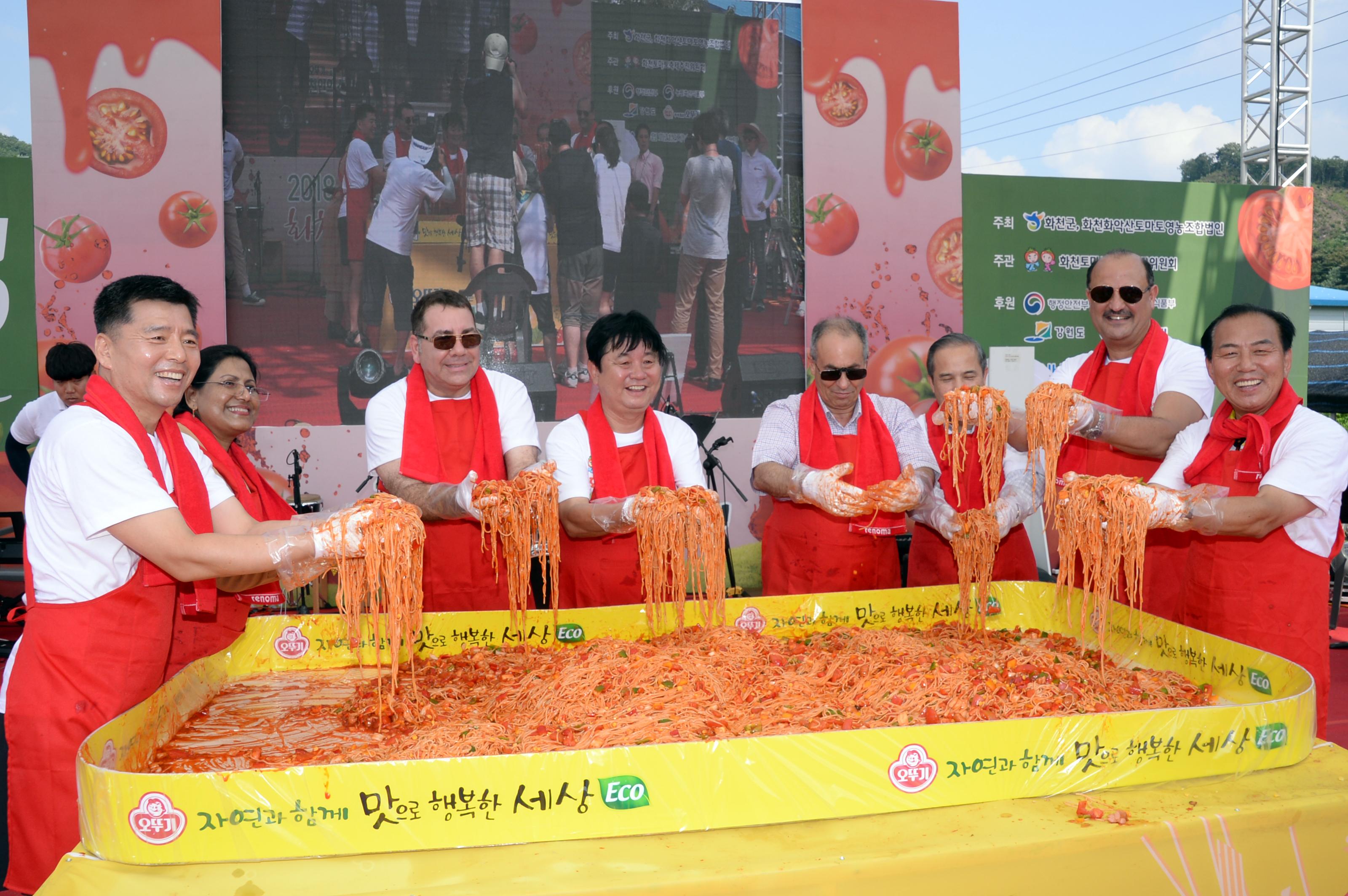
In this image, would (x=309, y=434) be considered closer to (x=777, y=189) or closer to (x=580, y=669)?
(x=777, y=189)

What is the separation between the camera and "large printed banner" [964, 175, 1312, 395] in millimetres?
8594

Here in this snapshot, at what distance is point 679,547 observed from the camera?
10.9ft

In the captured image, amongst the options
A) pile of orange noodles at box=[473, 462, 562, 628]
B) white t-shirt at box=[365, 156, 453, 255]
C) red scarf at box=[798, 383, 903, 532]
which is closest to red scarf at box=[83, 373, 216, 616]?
pile of orange noodles at box=[473, 462, 562, 628]

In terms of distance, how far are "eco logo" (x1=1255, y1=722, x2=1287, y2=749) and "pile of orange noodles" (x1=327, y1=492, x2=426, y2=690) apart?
219 centimetres

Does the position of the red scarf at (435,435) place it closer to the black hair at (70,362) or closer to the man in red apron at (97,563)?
the man in red apron at (97,563)

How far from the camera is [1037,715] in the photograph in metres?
2.42

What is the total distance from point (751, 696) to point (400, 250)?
19.9 feet

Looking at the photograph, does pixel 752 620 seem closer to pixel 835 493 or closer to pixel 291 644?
pixel 835 493

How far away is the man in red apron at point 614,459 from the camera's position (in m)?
3.64

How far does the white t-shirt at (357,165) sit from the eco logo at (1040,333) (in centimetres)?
604

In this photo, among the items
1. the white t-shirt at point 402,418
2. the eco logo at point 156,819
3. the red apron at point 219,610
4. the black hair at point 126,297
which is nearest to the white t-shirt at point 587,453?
the white t-shirt at point 402,418

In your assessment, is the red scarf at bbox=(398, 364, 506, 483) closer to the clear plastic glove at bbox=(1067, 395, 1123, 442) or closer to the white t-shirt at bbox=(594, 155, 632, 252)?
the clear plastic glove at bbox=(1067, 395, 1123, 442)

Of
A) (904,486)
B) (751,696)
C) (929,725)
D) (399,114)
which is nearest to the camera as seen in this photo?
(929,725)

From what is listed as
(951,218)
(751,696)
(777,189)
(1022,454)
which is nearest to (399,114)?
(777,189)
